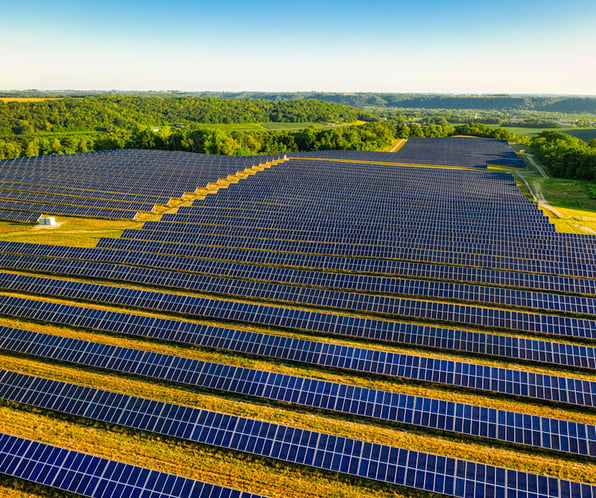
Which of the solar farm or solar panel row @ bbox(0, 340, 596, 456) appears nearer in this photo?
the solar farm

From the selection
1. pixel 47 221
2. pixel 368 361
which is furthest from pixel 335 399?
pixel 47 221

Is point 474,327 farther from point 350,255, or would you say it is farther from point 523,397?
point 350,255

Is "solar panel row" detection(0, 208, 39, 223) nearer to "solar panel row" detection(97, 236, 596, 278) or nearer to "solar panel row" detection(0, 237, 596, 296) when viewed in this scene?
"solar panel row" detection(0, 237, 596, 296)

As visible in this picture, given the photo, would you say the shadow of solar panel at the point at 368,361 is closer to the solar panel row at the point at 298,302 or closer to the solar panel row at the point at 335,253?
the solar panel row at the point at 298,302

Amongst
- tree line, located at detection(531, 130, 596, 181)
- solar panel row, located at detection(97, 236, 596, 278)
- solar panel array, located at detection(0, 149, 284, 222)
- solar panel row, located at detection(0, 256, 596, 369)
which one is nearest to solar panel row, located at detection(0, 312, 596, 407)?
solar panel row, located at detection(0, 256, 596, 369)

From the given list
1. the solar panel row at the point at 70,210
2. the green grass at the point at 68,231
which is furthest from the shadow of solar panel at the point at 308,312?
the solar panel row at the point at 70,210

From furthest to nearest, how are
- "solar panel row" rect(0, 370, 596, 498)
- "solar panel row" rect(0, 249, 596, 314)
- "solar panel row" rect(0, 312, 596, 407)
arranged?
"solar panel row" rect(0, 249, 596, 314) → "solar panel row" rect(0, 312, 596, 407) → "solar panel row" rect(0, 370, 596, 498)

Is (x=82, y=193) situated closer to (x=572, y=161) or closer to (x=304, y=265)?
(x=304, y=265)

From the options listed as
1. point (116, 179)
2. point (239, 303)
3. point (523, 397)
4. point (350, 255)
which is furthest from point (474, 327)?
point (116, 179)
